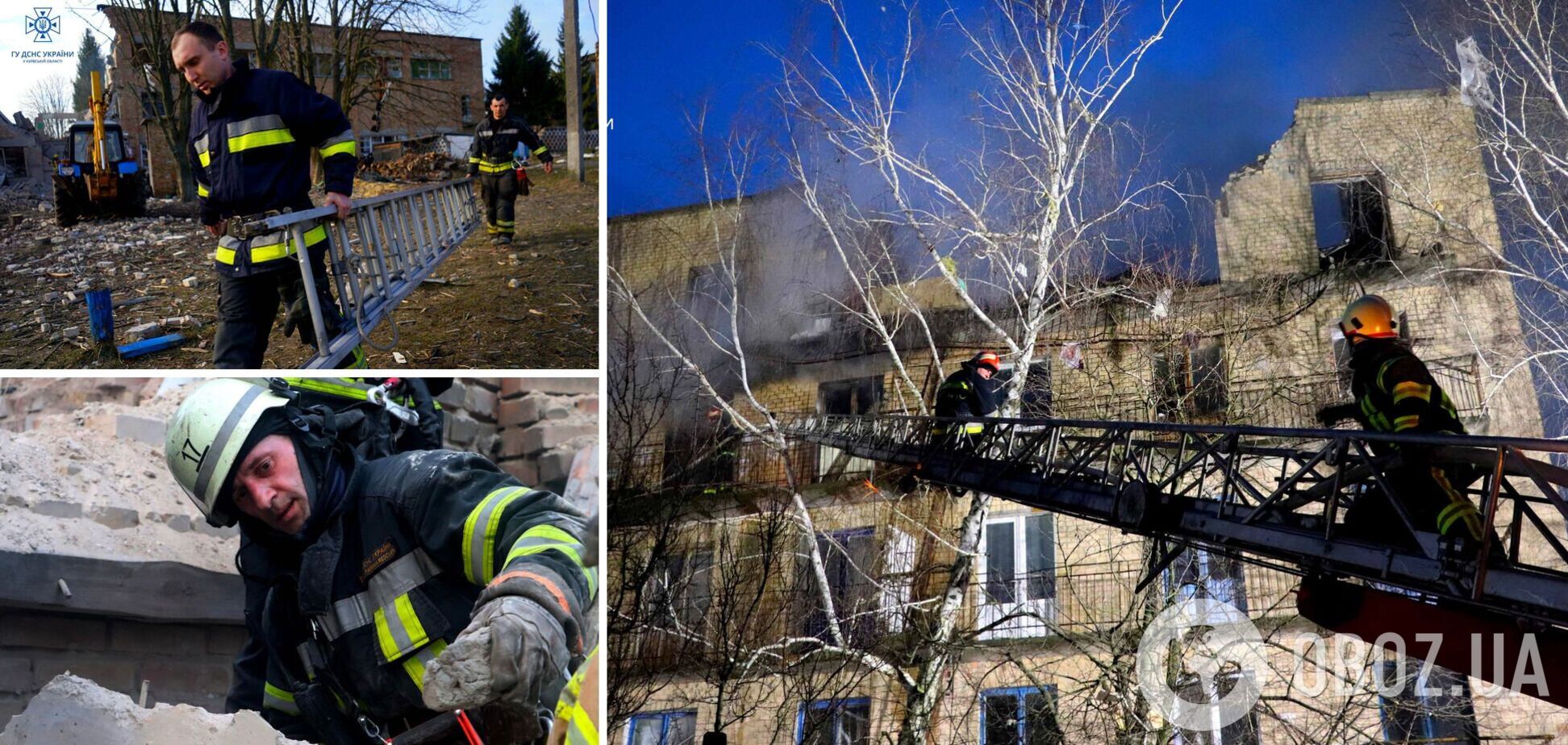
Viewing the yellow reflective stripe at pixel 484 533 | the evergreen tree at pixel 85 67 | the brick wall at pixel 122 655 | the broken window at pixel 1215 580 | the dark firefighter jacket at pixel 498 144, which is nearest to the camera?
the yellow reflective stripe at pixel 484 533

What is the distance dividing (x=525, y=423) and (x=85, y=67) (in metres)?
4.53

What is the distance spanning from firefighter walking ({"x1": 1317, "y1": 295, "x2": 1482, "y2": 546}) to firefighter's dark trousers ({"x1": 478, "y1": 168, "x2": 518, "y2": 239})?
5577 millimetres

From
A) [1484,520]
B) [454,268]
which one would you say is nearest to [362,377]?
[454,268]

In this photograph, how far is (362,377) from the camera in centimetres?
568

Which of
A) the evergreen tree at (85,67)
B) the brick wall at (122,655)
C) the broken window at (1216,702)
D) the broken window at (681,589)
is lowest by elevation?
the broken window at (1216,702)

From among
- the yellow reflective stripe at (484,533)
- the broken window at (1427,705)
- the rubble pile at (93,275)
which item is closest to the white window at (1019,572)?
the broken window at (1427,705)

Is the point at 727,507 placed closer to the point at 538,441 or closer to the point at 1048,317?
the point at 1048,317

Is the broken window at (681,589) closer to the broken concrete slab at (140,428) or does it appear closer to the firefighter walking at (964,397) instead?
the firefighter walking at (964,397)

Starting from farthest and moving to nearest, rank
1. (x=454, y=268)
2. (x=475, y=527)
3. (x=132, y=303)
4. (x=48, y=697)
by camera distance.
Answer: (x=454, y=268) < (x=132, y=303) < (x=48, y=697) < (x=475, y=527)

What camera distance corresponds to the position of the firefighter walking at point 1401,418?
15.9 ft

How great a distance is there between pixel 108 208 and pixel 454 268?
2676mm

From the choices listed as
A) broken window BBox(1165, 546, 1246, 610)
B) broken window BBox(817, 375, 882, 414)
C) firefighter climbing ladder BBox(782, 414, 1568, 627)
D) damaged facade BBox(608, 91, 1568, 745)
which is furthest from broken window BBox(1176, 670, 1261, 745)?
broken window BBox(817, 375, 882, 414)

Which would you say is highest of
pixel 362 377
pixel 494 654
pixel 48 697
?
pixel 362 377

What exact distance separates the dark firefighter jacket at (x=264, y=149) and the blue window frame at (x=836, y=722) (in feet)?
18.1
